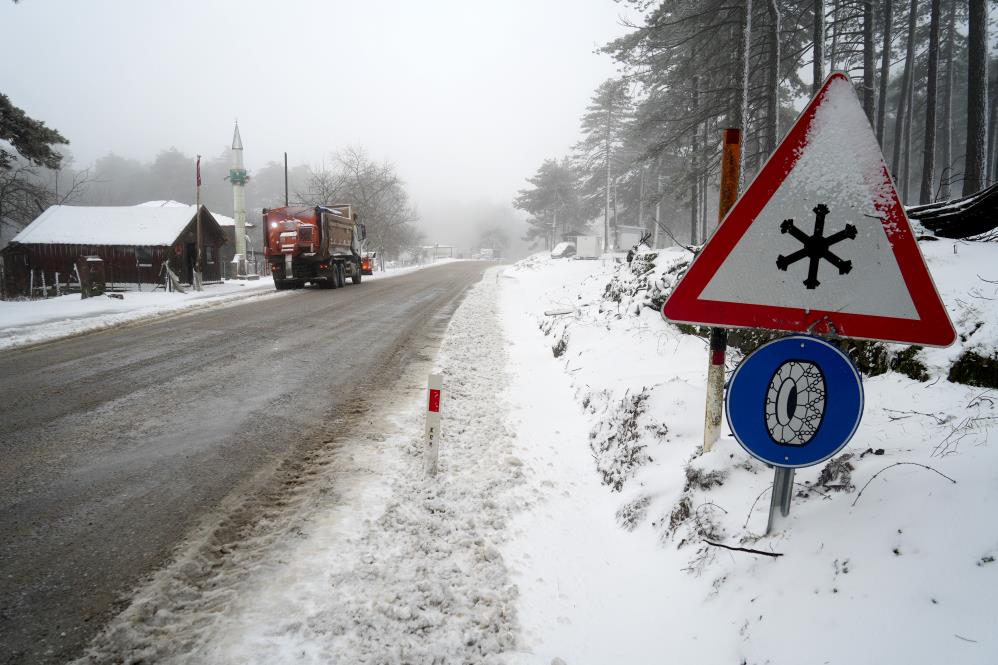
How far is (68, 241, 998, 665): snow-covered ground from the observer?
1790mm

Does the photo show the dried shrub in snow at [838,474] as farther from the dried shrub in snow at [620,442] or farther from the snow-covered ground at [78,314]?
the snow-covered ground at [78,314]

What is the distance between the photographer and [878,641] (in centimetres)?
160

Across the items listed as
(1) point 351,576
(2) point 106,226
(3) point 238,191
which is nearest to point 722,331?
(1) point 351,576

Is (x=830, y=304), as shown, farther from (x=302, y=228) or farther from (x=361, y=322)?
(x=302, y=228)

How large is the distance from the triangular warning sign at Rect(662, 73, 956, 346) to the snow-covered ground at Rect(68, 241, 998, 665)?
2.74 feet

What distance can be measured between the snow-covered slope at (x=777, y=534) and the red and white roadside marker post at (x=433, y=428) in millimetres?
873

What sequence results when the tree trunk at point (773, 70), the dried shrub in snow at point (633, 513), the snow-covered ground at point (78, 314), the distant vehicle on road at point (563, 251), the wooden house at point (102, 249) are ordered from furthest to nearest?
the distant vehicle on road at point (563, 251)
the wooden house at point (102, 249)
the tree trunk at point (773, 70)
the snow-covered ground at point (78, 314)
the dried shrub in snow at point (633, 513)

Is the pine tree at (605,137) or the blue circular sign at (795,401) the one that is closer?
the blue circular sign at (795,401)

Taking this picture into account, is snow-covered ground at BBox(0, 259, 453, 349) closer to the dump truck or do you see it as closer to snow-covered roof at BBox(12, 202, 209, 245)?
the dump truck

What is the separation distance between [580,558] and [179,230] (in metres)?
32.8

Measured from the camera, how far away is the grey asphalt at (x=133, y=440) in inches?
104

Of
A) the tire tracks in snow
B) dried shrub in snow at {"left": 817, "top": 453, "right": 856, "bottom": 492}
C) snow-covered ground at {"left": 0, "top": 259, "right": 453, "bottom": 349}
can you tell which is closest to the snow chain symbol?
dried shrub in snow at {"left": 817, "top": 453, "right": 856, "bottom": 492}

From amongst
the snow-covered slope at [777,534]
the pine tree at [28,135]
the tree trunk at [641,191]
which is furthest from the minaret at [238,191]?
the snow-covered slope at [777,534]

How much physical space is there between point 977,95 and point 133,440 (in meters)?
17.9
